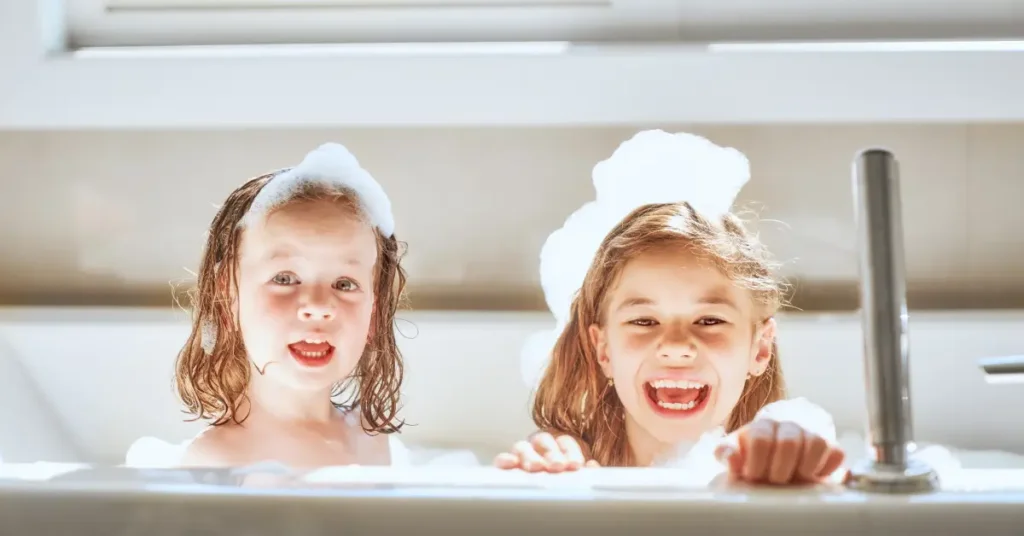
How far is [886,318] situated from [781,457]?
12 cm

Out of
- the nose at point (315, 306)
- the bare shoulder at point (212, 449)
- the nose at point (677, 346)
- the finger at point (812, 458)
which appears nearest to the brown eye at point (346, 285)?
the nose at point (315, 306)

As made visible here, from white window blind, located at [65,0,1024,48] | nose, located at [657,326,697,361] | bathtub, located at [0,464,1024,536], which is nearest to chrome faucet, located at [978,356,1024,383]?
bathtub, located at [0,464,1024,536]

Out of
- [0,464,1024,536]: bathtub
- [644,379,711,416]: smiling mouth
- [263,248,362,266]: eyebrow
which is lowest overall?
[0,464,1024,536]: bathtub

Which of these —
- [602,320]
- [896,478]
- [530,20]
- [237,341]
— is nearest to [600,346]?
[602,320]

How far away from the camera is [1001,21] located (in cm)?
149

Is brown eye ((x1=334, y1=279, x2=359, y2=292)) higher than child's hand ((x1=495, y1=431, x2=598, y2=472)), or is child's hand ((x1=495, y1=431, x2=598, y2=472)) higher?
brown eye ((x1=334, y1=279, x2=359, y2=292))

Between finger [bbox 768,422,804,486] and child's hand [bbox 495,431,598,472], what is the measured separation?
0.34 metres

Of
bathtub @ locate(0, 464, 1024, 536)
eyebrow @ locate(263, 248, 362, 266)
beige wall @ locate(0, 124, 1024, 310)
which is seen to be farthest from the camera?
beige wall @ locate(0, 124, 1024, 310)

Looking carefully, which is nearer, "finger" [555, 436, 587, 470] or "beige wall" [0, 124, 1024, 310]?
"finger" [555, 436, 587, 470]

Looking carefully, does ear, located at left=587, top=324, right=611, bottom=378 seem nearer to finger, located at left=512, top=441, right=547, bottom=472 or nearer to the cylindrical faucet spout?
finger, located at left=512, top=441, right=547, bottom=472

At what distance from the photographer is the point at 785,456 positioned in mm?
658

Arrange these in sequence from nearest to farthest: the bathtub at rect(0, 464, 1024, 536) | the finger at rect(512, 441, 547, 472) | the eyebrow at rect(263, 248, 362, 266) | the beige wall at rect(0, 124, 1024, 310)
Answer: the bathtub at rect(0, 464, 1024, 536)
the finger at rect(512, 441, 547, 472)
the eyebrow at rect(263, 248, 362, 266)
the beige wall at rect(0, 124, 1024, 310)

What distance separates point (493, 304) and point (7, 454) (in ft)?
2.32

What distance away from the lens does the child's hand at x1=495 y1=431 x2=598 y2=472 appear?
969 mm
